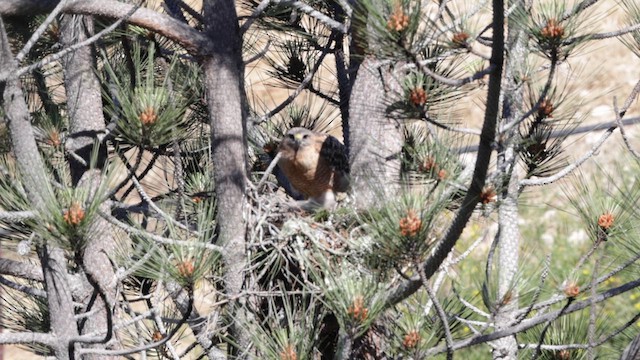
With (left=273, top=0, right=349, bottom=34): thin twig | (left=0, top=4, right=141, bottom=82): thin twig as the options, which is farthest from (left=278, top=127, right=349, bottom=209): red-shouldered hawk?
(left=0, top=4, right=141, bottom=82): thin twig

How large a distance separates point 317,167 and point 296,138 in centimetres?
29

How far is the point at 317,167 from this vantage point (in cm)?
412

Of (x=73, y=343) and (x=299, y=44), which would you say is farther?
(x=299, y=44)

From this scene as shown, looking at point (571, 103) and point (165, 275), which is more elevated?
point (571, 103)

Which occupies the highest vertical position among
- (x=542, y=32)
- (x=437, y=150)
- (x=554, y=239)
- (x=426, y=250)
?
(x=542, y=32)

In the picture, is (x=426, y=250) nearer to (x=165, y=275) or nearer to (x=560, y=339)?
(x=165, y=275)

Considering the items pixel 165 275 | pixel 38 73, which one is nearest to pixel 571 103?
pixel 165 275

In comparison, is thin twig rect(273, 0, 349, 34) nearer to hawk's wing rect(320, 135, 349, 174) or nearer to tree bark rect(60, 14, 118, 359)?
tree bark rect(60, 14, 118, 359)

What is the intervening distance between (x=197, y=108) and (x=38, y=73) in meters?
0.56

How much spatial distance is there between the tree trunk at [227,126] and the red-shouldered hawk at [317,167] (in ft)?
3.38

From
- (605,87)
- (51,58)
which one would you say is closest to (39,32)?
(51,58)

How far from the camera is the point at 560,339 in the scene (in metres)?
3.02

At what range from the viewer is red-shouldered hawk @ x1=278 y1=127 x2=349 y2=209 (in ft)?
13.1

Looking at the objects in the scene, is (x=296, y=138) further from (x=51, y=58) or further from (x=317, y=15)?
(x=51, y=58)
